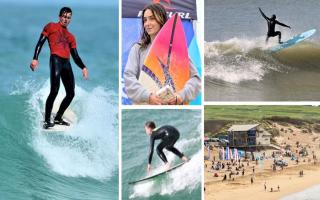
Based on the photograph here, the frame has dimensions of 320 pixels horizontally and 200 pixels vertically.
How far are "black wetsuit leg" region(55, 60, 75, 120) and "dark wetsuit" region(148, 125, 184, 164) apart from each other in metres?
0.55

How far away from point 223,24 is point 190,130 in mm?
685

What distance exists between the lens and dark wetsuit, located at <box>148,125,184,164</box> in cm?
324

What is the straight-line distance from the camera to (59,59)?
321 centimetres

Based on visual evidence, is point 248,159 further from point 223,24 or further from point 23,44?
point 23,44

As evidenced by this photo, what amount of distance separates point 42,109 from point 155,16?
882 mm

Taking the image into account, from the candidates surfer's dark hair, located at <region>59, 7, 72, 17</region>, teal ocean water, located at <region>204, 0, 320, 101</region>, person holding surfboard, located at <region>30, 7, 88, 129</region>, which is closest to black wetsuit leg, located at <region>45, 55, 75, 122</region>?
person holding surfboard, located at <region>30, 7, 88, 129</region>

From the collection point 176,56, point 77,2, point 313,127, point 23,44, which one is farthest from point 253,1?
point 23,44

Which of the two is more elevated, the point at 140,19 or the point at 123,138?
the point at 140,19

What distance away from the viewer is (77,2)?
3.25 metres

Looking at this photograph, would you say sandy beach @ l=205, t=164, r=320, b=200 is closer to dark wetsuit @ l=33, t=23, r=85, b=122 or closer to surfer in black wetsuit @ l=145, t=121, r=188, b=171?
surfer in black wetsuit @ l=145, t=121, r=188, b=171

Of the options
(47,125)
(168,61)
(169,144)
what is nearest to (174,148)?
(169,144)

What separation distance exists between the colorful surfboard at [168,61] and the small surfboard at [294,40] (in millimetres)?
563

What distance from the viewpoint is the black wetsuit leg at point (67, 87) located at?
3.22 metres

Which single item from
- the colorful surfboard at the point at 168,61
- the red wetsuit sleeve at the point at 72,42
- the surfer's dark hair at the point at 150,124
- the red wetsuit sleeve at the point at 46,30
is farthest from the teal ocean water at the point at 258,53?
the red wetsuit sleeve at the point at 46,30
